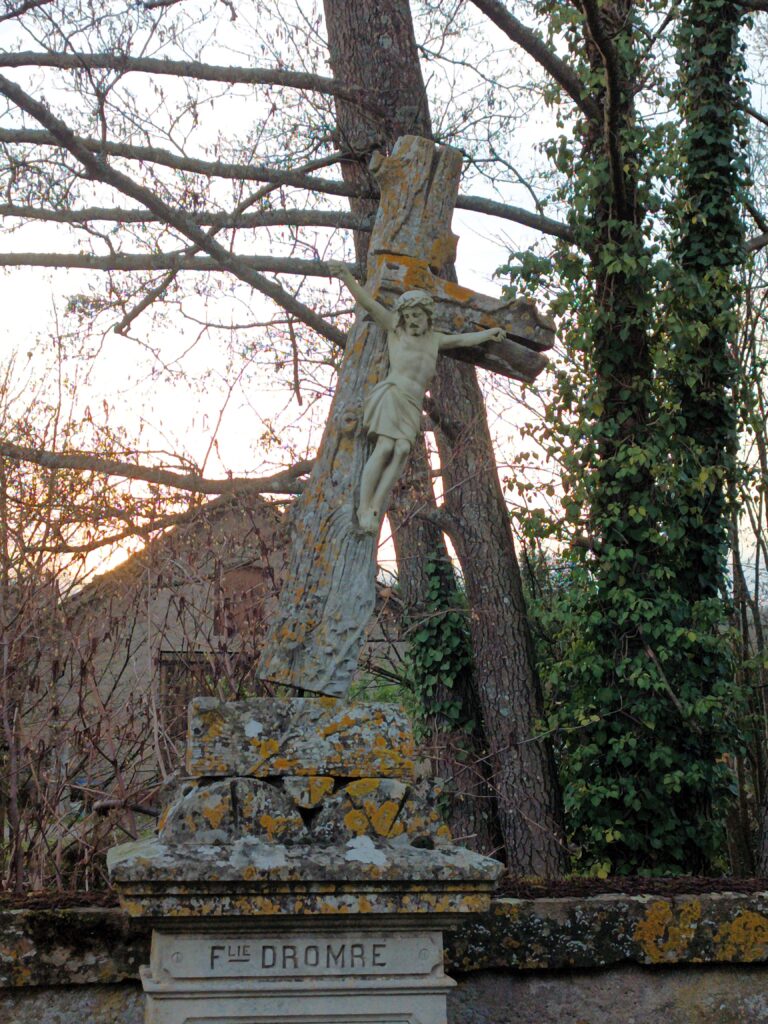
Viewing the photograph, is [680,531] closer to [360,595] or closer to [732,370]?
[732,370]

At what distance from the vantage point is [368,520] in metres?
3.71

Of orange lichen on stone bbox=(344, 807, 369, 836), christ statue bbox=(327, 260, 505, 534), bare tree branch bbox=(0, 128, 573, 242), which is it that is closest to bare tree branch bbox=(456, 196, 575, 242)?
bare tree branch bbox=(0, 128, 573, 242)

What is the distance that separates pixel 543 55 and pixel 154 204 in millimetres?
3202

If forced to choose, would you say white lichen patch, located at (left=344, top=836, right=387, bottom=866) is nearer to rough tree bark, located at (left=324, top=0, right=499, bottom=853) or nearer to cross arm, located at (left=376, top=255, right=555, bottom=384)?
cross arm, located at (left=376, top=255, right=555, bottom=384)

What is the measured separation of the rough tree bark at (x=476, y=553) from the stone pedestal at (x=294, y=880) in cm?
566

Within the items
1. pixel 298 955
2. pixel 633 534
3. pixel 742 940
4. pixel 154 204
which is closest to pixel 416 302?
pixel 298 955

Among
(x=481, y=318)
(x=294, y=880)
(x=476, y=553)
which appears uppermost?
(x=481, y=318)

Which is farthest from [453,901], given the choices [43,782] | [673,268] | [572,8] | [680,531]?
[572,8]

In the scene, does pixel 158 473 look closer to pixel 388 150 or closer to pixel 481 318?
pixel 388 150

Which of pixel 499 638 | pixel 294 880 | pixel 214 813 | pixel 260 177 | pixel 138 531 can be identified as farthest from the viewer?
pixel 260 177

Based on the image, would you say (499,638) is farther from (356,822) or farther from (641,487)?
(356,822)

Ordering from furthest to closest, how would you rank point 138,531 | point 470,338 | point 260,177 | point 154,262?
point 154,262, point 260,177, point 138,531, point 470,338

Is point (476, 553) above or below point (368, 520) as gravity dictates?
above

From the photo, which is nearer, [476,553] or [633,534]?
[633,534]
